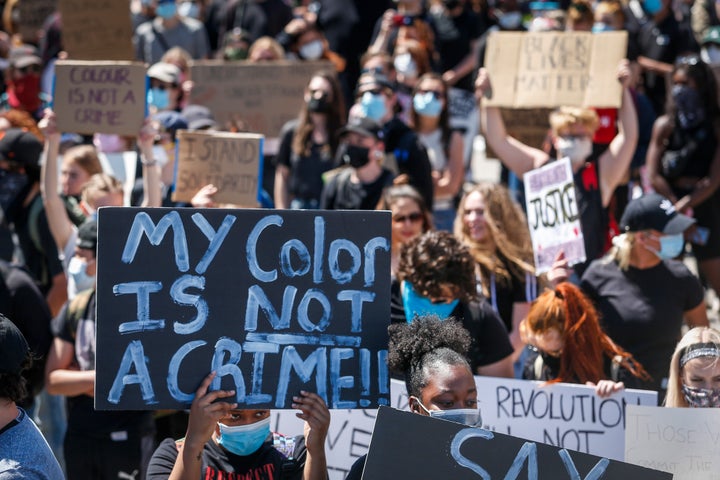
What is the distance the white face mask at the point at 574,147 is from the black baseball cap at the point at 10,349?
415 centimetres

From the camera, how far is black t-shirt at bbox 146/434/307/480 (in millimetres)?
4039

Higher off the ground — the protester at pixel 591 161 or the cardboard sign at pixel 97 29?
the cardboard sign at pixel 97 29

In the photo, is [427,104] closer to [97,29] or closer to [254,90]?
[254,90]

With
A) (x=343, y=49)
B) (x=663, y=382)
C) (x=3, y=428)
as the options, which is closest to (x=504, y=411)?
(x=663, y=382)

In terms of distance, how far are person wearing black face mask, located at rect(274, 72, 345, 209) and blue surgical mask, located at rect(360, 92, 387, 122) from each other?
34cm

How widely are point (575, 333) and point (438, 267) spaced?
647 millimetres

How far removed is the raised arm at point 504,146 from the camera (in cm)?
738

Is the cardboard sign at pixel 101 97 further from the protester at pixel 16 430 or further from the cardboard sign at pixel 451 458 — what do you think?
the cardboard sign at pixel 451 458

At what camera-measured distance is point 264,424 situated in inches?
161

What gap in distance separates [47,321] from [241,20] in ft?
22.8

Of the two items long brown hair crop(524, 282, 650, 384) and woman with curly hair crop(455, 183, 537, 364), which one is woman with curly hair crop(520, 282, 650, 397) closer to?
long brown hair crop(524, 282, 650, 384)

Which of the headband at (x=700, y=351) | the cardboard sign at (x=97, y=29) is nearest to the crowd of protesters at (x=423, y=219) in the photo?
the headband at (x=700, y=351)

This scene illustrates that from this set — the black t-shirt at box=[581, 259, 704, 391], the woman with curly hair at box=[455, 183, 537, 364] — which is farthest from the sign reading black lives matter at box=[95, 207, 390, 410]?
the woman with curly hair at box=[455, 183, 537, 364]

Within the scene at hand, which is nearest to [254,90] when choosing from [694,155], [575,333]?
[694,155]
